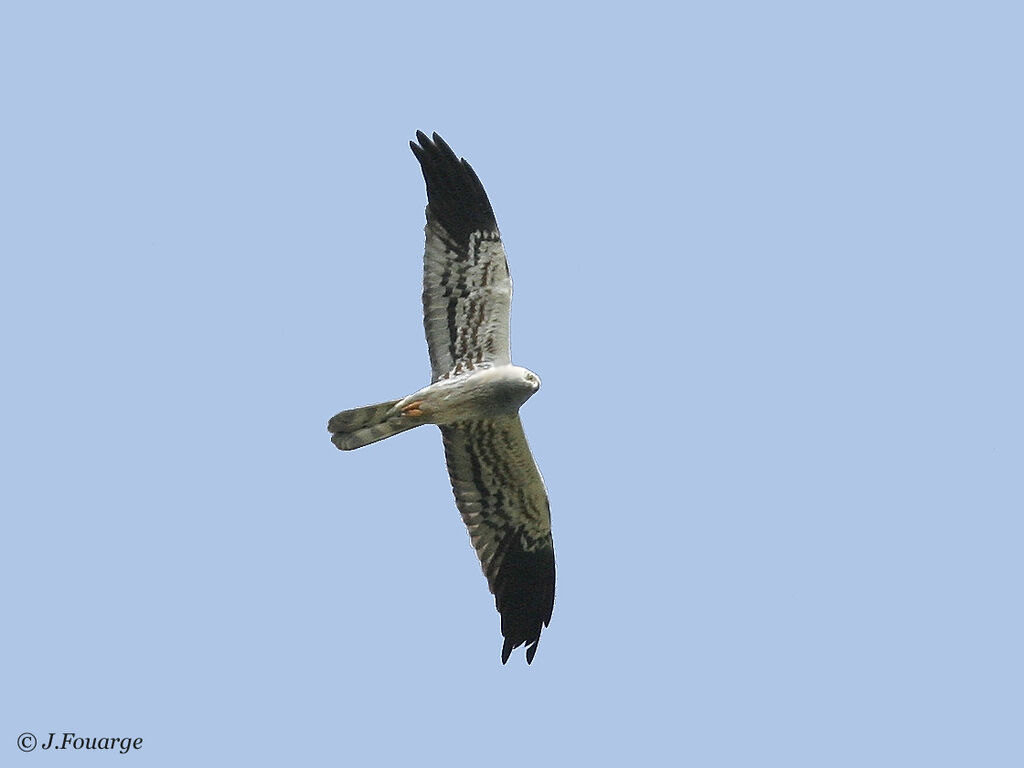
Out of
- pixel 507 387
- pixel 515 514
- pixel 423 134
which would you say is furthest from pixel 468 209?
pixel 515 514

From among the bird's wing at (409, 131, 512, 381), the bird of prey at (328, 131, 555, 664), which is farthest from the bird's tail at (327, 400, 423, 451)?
the bird's wing at (409, 131, 512, 381)

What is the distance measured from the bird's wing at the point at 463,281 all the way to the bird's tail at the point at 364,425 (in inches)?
16.7

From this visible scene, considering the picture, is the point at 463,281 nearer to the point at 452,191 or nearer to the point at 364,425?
the point at 452,191

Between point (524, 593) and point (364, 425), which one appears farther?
point (524, 593)

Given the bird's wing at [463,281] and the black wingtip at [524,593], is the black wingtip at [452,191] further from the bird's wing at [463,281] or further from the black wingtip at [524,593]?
the black wingtip at [524,593]

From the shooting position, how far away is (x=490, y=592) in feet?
40.3

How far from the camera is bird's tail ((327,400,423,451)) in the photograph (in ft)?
37.4

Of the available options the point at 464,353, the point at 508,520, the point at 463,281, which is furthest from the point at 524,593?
the point at 463,281

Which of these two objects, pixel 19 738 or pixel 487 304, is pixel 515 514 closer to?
pixel 487 304

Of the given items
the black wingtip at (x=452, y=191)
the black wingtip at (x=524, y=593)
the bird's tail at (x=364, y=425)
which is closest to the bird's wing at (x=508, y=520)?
the black wingtip at (x=524, y=593)

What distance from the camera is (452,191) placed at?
11.6m

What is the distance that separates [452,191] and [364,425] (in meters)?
1.91

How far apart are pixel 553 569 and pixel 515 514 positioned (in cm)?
59

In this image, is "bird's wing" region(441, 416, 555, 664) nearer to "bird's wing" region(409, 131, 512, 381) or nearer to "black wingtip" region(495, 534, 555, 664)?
"black wingtip" region(495, 534, 555, 664)
